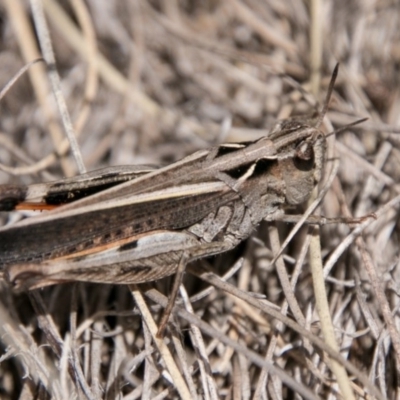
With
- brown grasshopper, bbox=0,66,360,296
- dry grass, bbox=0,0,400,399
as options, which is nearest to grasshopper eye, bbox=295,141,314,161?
brown grasshopper, bbox=0,66,360,296

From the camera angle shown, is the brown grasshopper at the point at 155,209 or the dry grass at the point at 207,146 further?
the dry grass at the point at 207,146

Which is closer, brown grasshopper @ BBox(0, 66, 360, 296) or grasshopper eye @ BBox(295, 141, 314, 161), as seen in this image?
brown grasshopper @ BBox(0, 66, 360, 296)

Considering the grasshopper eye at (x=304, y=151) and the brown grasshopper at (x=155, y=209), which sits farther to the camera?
the grasshopper eye at (x=304, y=151)

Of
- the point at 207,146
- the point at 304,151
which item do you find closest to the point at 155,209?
the point at 304,151

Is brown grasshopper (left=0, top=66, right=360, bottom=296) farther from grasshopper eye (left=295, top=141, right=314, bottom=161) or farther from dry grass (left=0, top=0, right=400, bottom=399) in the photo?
dry grass (left=0, top=0, right=400, bottom=399)

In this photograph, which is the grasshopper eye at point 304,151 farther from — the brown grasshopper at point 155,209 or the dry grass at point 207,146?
the dry grass at point 207,146

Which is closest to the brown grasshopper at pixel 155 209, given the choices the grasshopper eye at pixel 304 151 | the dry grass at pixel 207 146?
the grasshopper eye at pixel 304 151

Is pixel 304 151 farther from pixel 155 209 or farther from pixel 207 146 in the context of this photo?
pixel 207 146

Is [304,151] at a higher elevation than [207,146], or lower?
lower
